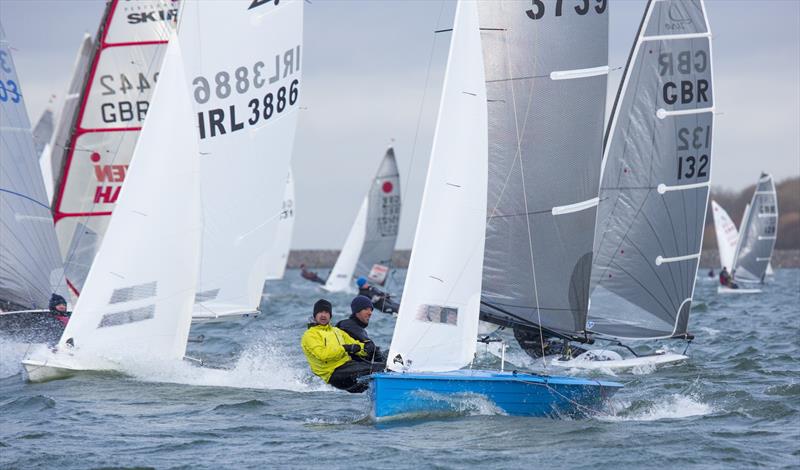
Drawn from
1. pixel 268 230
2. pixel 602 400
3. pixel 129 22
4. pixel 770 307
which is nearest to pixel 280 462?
pixel 602 400

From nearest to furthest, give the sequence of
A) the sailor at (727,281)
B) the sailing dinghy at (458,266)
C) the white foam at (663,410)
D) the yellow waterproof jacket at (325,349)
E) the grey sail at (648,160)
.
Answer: the sailing dinghy at (458,266) < the yellow waterproof jacket at (325,349) < the white foam at (663,410) < the grey sail at (648,160) < the sailor at (727,281)

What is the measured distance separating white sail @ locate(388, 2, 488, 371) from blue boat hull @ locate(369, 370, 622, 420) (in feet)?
1.01

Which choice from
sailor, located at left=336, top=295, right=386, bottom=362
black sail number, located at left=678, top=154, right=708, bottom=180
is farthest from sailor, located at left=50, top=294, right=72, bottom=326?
black sail number, located at left=678, top=154, right=708, bottom=180

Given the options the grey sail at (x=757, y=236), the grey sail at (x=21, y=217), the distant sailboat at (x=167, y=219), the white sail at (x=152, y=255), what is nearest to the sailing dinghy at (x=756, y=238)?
the grey sail at (x=757, y=236)

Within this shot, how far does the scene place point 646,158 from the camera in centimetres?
1516

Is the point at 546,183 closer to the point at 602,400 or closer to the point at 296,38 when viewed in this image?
the point at 602,400

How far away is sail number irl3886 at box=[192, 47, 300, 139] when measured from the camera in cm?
1450

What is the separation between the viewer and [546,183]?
38.8ft

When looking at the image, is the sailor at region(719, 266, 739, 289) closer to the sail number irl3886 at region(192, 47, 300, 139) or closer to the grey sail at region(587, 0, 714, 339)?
the grey sail at region(587, 0, 714, 339)

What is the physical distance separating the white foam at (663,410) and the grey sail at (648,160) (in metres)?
4.12

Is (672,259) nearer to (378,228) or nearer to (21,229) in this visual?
(21,229)

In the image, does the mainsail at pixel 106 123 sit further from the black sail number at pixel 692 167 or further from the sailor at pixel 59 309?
the black sail number at pixel 692 167

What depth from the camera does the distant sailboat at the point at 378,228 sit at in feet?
120

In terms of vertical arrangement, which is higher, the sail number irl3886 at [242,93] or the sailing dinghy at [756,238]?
the sail number irl3886 at [242,93]
